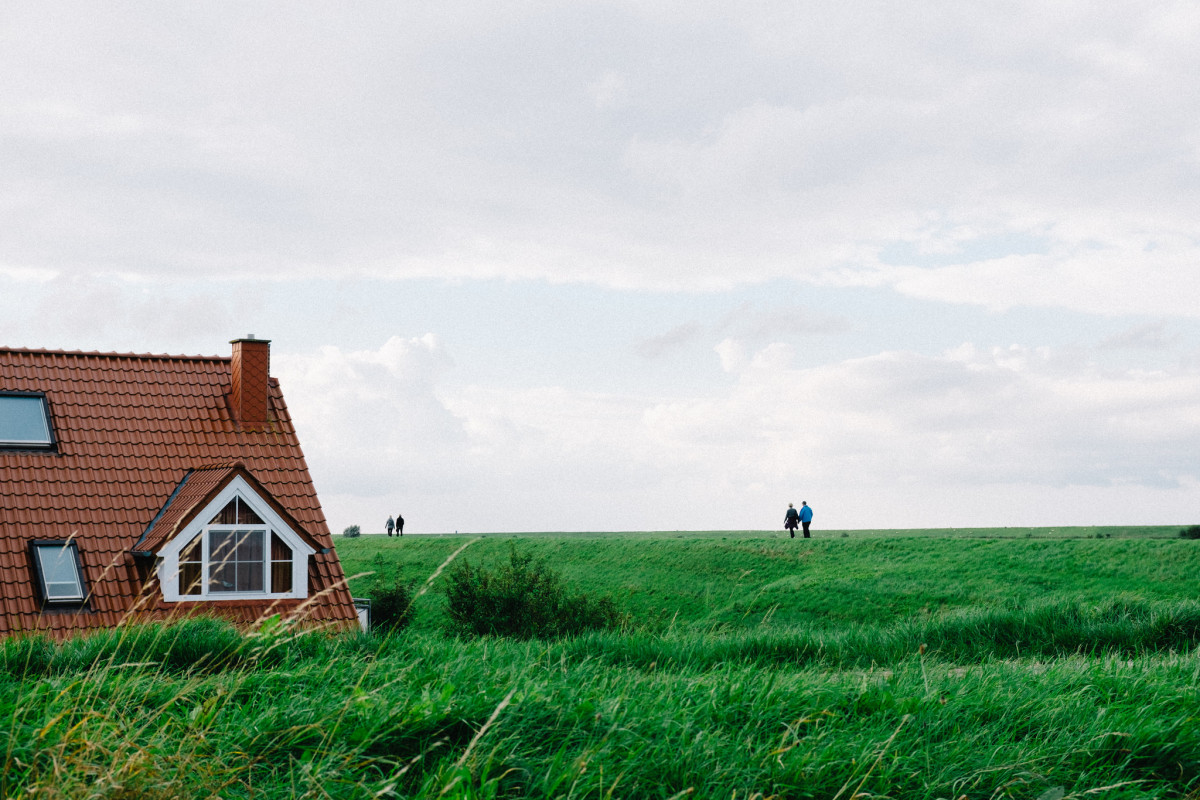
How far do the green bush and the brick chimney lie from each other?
23.3ft

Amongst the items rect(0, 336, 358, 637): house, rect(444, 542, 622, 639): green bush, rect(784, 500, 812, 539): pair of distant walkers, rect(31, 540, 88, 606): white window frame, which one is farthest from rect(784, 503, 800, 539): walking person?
rect(31, 540, 88, 606): white window frame

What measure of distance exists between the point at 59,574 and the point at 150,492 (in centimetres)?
226

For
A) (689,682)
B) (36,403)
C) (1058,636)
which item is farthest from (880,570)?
(689,682)

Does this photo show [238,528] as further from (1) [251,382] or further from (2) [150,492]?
(1) [251,382]

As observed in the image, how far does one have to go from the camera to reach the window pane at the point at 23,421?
57.7 feet

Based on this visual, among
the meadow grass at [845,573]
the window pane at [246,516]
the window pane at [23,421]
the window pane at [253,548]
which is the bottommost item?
the meadow grass at [845,573]

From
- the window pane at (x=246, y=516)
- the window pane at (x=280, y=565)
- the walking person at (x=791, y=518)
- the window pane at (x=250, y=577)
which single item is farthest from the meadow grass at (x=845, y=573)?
the window pane at (x=246, y=516)

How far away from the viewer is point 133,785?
375cm

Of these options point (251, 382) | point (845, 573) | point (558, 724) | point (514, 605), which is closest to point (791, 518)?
point (845, 573)

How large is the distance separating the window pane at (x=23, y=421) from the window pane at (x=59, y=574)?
2.64 metres

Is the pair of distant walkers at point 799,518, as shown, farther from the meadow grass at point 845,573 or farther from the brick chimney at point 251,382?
the brick chimney at point 251,382

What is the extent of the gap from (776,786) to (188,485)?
621 inches

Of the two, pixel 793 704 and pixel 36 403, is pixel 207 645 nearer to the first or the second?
pixel 793 704

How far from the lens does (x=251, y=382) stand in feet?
64.5
